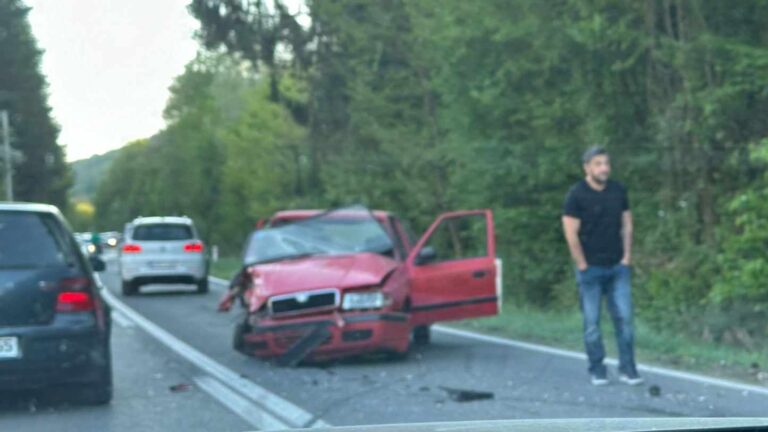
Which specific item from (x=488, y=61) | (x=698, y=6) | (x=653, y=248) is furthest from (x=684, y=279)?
(x=488, y=61)

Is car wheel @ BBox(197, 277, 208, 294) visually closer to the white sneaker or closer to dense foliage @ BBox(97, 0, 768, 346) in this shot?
dense foliage @ BBox(97, 0, 768, 346)

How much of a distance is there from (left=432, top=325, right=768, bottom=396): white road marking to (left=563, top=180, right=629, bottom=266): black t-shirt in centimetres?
115

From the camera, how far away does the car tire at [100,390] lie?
8.94 metres

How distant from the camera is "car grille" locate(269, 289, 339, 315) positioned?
11234 mm

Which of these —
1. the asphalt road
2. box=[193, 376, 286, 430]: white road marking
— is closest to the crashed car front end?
the asphalt road

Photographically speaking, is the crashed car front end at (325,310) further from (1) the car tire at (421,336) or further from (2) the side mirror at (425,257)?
(1) the car tire at (421,336)

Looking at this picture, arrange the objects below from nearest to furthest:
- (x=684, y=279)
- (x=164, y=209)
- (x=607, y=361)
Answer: (x=607, y=361) → (x=684, y=279) → (x=164, y=209)

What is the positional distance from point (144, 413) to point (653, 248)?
10.6m

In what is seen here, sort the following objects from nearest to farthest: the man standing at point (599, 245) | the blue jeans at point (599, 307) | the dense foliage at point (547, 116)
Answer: the blue jeans at point (599, 307) → the man standing at point (599, 245) → the dense foliage at point (547, 116)

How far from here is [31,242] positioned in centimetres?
873

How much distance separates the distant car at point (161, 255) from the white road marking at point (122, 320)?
6.19 metres

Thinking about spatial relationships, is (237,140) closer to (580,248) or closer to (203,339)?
(203,339)

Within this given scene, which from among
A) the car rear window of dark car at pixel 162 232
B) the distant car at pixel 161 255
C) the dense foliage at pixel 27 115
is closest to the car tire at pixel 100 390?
the distant car at pixel 161 255

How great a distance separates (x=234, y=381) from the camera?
34.5 feet
